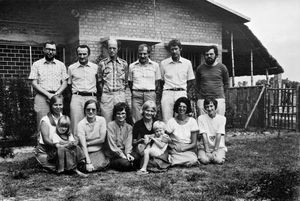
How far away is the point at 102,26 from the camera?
1026 centimetres

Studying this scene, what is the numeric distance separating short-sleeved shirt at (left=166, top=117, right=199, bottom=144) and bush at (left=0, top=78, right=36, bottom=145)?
3.62 metres

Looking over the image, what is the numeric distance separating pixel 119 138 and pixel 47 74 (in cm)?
156

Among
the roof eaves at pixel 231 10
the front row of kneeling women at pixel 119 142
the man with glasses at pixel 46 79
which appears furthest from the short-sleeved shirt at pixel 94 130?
the roof eaves at pixel 231 10

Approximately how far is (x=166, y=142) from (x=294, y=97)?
650 centimetres

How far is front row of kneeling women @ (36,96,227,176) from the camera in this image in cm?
531

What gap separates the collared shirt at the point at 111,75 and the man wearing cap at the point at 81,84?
0.13 meters

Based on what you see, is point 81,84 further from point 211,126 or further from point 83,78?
point 211,126


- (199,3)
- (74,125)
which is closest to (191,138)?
(74,125)

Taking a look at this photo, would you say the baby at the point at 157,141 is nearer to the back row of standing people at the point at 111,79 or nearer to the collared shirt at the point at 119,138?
the collared shirt at the point at 119,138

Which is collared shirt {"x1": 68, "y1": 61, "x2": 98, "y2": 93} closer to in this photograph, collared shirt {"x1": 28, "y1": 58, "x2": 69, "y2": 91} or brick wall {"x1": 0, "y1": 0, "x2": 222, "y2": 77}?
collared shirt {"x1": 28, "y1": 58, "x2": 69, "y2": 91}

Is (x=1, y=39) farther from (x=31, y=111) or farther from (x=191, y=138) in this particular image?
(x=191, y=138)

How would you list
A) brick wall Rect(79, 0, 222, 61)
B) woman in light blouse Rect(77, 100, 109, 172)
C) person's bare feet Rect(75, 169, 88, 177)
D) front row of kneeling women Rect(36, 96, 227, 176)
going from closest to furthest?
person's bare feet Rect(75, 169, 88, 177) < front row of kneeling women Rect(36, 96, 227, 176) < woman in light blouse Rect(77, 100, 109, 172) < brick wall Rect(79, 0, 222, 61)

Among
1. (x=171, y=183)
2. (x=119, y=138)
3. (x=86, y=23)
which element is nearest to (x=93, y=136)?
(x=119, y=138)

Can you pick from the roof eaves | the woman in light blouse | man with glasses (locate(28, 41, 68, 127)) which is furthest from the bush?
the roof eaves
